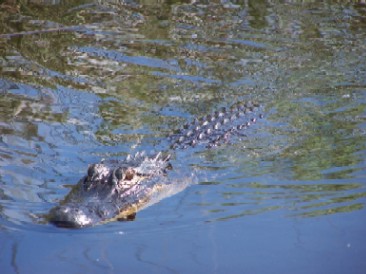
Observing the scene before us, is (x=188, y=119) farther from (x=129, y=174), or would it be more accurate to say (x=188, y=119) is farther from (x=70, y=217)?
(x=70, y=217)

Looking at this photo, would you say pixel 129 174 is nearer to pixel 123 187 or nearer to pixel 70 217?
pixel 123 187

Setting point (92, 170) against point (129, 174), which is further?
point (129, 174)

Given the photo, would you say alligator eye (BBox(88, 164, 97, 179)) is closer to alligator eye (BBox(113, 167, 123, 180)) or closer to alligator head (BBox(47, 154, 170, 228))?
alligator head (BBox(47, 154, 170, 228))

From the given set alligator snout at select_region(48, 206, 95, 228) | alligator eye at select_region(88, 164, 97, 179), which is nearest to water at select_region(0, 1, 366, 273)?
alligator snout at select_region(48, 206, 95, 228)

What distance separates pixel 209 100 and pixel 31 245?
409 cm

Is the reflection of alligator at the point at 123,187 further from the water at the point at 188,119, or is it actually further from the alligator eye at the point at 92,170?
the water at the point at 188,119

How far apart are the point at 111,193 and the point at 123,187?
0.64 ft

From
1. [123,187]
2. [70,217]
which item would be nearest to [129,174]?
[123,187]

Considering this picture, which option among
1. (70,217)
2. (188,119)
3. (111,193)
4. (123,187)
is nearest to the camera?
(70,217)

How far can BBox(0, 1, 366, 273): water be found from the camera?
4.63 metres

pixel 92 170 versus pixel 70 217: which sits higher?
pixel 92 170

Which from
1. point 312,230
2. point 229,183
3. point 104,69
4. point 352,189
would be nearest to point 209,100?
point 104,69

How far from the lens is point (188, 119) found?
7789 mm

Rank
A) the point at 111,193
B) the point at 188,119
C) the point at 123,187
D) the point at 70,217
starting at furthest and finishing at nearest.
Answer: the point at 188,119 < the point at 123,187 < the point at 111,193 < the point at 70,217
